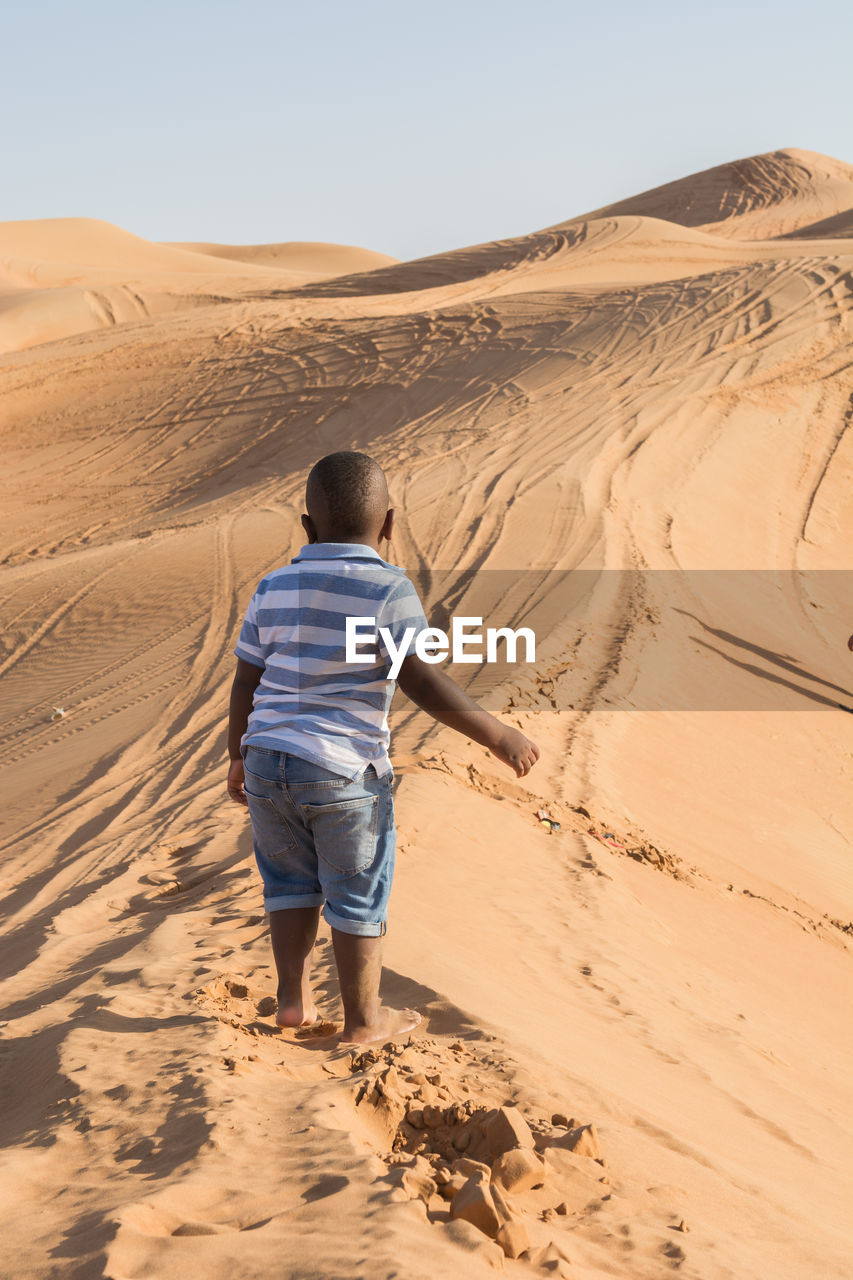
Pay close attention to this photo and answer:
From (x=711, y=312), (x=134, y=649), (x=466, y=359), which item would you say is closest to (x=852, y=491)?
(x=711, y=312)

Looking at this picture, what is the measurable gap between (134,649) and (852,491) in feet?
31.6

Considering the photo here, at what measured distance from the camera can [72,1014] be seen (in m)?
3.17

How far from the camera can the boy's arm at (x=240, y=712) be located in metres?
2.89

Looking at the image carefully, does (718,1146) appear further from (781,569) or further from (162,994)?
(781,569)

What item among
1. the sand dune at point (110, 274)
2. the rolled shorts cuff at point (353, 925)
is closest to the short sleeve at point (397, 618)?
the rolled shorts cuff at point (353, 925)

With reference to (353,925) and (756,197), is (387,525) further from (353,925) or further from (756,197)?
(756,197)

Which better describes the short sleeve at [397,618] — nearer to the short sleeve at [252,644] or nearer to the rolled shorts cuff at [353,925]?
the short sleeve at [252,644]

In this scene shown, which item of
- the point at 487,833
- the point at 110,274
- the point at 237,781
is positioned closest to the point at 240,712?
the point at 237,781

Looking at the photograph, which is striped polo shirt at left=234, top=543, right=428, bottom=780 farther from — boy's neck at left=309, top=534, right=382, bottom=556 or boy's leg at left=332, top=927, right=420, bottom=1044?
boy's leg at left=332, top=927, right=420, bottom=1044

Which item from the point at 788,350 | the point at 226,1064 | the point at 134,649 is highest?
the point at 788,350

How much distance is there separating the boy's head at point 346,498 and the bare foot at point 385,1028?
4.17 ft

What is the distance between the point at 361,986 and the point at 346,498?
4.10 ft

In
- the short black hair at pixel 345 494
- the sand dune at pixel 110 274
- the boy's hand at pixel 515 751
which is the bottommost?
the boy's hand at pixel 515 751

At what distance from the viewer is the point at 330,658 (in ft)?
8.89
